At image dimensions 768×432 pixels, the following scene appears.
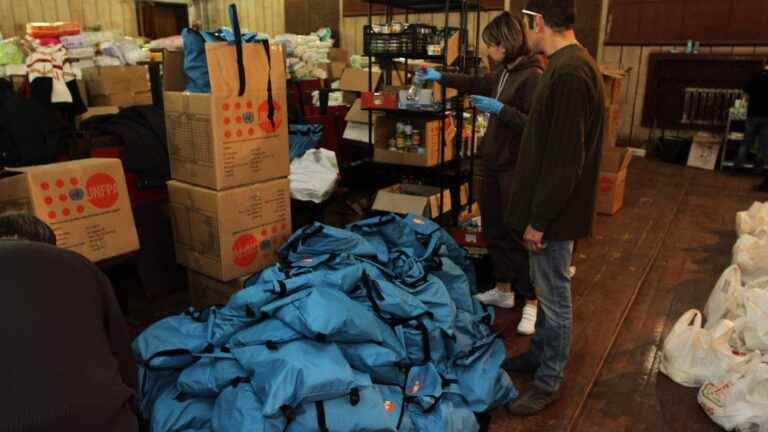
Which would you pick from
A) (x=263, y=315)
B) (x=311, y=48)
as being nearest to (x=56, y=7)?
(x=311, y=48)

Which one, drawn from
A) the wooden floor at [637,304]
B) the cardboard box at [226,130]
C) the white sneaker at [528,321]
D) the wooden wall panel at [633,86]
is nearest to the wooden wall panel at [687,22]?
the wooden wall panel at [633,86]

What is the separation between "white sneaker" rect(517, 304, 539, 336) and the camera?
2.76 m

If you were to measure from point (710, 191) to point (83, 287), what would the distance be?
6.04m

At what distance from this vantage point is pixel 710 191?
5848 millimetres

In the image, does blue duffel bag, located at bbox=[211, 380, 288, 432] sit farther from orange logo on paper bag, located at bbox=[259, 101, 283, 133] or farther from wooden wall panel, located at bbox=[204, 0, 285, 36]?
wooden wall panel, located at bbox=[204, 0, 285, 36]

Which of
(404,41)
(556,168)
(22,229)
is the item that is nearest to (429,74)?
(404,41)

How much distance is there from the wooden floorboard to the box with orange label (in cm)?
209

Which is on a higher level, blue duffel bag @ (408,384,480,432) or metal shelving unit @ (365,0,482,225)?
metal shelving unit @ (365,0,482,225)

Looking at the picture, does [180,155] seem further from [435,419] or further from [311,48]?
[311,48]

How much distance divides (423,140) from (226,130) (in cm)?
145

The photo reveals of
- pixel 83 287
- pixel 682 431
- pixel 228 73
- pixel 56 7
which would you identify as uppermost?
pixel 56 7

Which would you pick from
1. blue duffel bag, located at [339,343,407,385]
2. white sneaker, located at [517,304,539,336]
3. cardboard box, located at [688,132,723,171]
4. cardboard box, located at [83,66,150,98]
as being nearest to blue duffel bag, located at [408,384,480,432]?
blue duffel bag, located at [339,343,407,385]

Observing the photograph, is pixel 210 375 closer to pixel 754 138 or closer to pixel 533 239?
pixel 533 239

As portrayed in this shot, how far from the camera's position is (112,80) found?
16.6 feet
